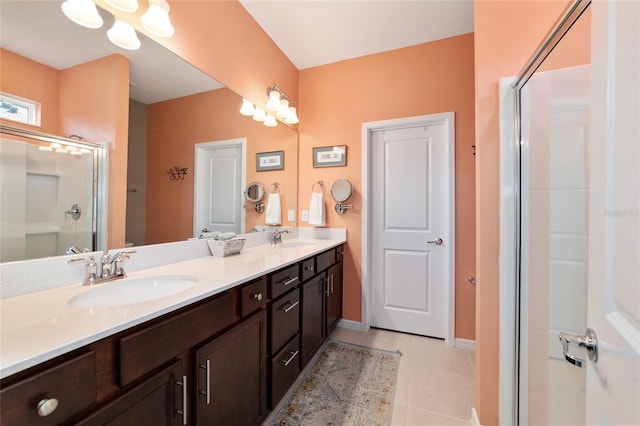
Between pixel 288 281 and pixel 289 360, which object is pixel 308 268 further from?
pixel 289 360

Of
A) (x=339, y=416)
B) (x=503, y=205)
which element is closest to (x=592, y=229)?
(x=503, y=205)

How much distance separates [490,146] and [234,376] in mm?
1584

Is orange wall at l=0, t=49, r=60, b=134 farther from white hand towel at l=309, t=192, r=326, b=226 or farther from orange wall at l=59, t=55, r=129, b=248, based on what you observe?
white hand towel at l=309, t=192, r=326, b=226

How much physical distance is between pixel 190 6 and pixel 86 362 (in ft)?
5.95

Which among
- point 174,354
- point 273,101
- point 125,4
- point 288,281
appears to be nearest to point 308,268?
point 288,281

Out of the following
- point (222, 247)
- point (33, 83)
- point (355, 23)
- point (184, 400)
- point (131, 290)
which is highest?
point (355, 23)

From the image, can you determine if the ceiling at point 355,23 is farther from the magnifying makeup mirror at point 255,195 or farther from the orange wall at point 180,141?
the magnifying makeup mirror at point 255,195

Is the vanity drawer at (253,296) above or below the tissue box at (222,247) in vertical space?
below

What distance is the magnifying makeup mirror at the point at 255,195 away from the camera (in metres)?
2.08

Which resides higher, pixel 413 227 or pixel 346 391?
pixel 413 227

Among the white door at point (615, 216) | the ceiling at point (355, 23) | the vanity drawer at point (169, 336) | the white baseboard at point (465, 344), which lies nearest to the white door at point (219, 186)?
the vanity drawer at point (169, 336)

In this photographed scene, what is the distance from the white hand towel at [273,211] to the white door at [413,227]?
0.94 m

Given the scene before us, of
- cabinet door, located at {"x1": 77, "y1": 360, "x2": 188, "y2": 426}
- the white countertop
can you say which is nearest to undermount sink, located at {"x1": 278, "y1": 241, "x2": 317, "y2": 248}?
the white countertop

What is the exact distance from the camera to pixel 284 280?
1.40 metres
